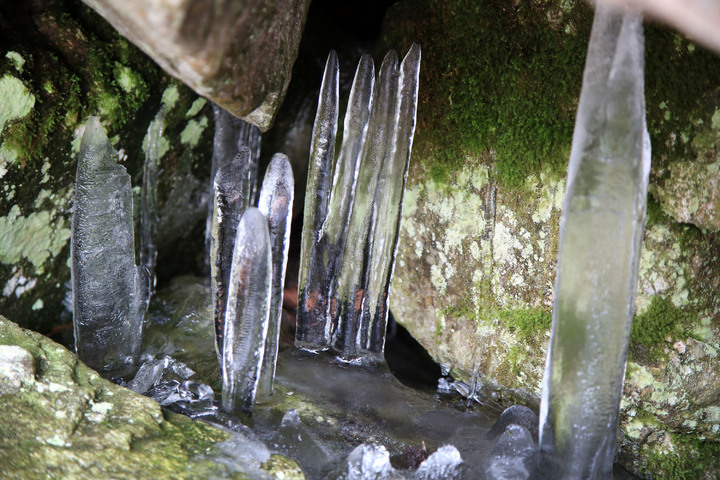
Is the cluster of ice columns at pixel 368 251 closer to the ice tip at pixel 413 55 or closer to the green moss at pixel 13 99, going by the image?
the ice tip at pixel 413 55

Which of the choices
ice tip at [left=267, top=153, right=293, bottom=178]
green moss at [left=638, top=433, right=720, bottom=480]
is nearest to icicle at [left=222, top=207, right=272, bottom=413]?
ice tip at [left=267, top=153, right=293, bottom=178]

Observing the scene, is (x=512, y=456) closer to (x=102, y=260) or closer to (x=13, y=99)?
(x=102, y=260)

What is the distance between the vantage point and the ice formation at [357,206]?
2.99m

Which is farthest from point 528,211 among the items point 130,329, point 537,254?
point 130,329

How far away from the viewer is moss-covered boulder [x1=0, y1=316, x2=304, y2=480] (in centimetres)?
195

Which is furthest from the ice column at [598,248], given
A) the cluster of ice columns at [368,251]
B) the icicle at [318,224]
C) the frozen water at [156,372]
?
the frozen water at [156,372]

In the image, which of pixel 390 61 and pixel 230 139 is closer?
pixel 390 61

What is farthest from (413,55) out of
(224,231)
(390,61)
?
(224,231)

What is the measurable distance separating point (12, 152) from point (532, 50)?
221cm

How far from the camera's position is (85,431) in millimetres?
2086

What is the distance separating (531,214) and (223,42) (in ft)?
5.08

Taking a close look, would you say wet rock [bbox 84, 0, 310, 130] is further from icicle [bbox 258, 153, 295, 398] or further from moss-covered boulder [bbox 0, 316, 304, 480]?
moss-covered boulder [bbox 0, 316, 304, 480]

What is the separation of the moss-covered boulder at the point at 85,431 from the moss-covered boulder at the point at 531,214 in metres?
1.29

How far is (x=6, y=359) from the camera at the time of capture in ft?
7.28
